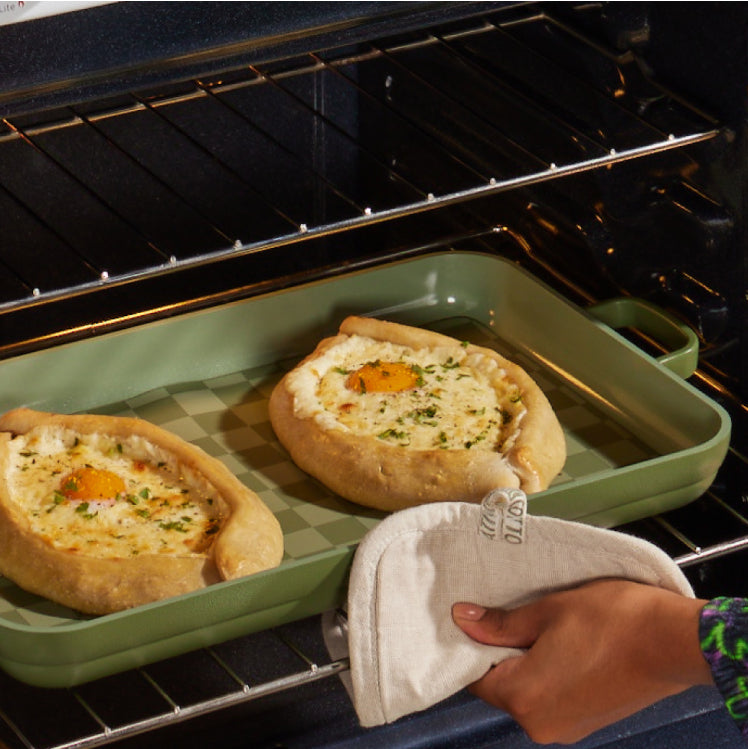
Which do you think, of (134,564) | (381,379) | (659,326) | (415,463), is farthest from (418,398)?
(134,564)

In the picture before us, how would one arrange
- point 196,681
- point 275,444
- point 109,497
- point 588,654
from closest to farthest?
point 588,654
point 109,497
point 275,444
point 196,681

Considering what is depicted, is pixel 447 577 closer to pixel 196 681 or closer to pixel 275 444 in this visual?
pixel 275 444

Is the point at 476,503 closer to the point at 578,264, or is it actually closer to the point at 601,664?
the point at 601,664

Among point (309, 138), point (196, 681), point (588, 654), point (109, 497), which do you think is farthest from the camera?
point (309, 138)

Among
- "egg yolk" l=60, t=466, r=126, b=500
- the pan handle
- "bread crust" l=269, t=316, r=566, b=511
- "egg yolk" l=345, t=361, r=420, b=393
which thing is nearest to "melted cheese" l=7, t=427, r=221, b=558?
"egg yolk" l=60, t=466, r=126, b=500

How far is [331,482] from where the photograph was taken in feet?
4.99

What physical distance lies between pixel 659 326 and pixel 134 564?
2.23 feet

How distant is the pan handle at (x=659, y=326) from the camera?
1640 mm

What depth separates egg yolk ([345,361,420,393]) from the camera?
164 cm

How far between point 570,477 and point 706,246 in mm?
301

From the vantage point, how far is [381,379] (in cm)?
164

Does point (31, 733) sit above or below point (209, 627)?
below

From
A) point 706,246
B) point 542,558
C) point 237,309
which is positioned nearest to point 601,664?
point 542,558

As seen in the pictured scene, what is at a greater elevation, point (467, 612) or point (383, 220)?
point (383, 220)
